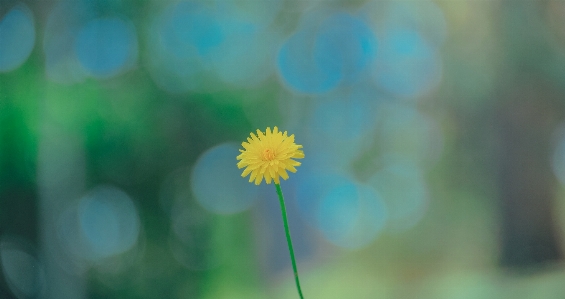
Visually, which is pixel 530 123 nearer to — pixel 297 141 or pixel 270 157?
pixel 297 141

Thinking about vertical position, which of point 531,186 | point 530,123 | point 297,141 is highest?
point 297,141

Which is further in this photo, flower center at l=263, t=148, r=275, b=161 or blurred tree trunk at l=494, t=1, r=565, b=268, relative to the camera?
blurred tree trunk at l=494, t=1, r=565, b=268

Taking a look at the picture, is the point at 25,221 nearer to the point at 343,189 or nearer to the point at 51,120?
Answer: the point at 51,120

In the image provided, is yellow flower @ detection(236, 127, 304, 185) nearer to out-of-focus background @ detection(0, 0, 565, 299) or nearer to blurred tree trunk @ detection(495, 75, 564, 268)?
out-of-focus background @ detection(0, 0, 565, 299)

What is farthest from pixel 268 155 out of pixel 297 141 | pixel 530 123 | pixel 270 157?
pixel 530 123

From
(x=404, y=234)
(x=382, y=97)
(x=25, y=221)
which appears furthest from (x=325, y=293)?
(x=25, y=221)

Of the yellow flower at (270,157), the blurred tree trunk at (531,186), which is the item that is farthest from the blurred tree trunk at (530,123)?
the yellow flower at (270,157)

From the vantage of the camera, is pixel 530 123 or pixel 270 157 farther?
pixel 530 123

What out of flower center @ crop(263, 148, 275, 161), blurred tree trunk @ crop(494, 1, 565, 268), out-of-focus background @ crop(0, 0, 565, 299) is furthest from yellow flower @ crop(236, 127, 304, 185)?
blurred tree trunk @ crop(494, 1, 565, 268)
